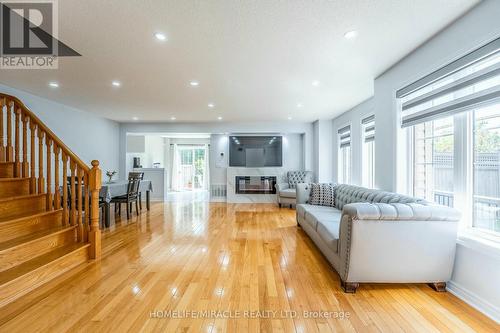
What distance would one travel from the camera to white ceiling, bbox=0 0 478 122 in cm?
195

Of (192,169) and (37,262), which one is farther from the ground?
(192,169)

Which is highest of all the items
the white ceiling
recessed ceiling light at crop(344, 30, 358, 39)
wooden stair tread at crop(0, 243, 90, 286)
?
the white ceiling

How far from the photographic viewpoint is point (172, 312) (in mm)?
1785

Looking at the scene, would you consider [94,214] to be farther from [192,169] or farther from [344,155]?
[192,169]

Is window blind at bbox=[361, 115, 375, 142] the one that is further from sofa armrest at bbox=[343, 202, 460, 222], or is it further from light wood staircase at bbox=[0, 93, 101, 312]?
light wood staircase at bbox=[0, 93, 101, 312]

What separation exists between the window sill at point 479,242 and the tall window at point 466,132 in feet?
0.27

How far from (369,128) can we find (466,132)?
8.33ft

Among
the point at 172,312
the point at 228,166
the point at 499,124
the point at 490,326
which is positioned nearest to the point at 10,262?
the point at 172,312

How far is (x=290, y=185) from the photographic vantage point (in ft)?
22.1

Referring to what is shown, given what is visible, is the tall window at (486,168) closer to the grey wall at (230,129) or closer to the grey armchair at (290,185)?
the grey armchair at (290,185)

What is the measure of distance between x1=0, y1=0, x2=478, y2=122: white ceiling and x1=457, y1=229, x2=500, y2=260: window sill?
195 cm

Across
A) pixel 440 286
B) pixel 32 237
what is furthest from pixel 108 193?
pixel 440 286

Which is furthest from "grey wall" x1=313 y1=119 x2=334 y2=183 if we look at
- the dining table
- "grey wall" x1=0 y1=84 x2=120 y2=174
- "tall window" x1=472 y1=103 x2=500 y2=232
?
"grey wall" x1=0 y1=84 x2=120 y2=174

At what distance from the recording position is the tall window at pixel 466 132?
1.95m
